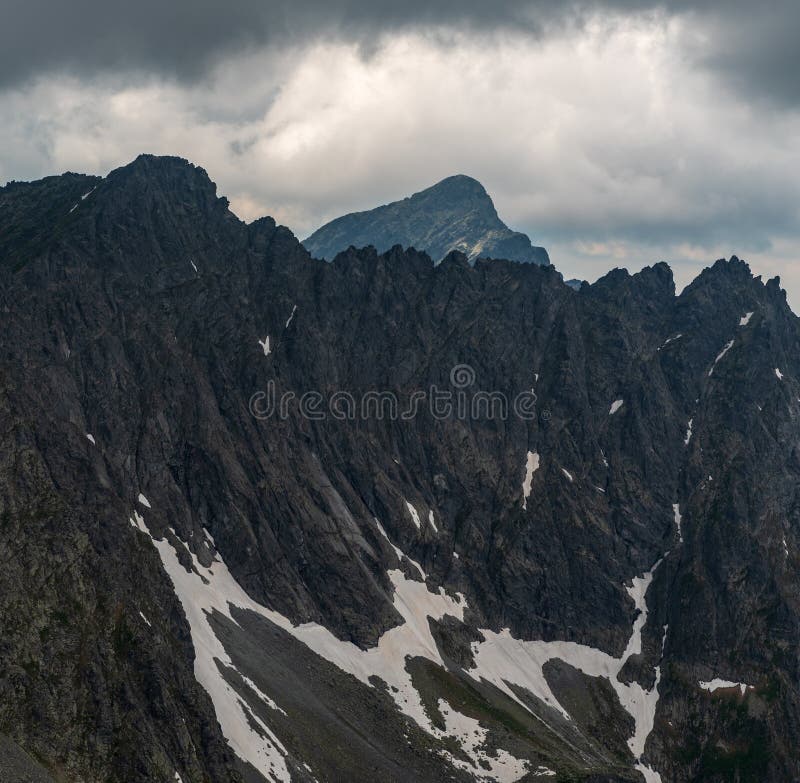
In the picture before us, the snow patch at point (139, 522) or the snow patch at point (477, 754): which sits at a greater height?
the snow patch at point (139, 522)

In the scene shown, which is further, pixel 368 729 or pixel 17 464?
pixel 368 729

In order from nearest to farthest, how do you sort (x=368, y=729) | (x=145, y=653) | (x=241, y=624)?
(x=145, y=653) < (x=368, y=729) < (x=241, y=624)

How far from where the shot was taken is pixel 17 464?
129875mm

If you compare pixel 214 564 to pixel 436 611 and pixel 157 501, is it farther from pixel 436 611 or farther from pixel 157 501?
pixel 436 611

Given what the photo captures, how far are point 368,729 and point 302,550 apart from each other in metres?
53.0

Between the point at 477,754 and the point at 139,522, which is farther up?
the point at 139,522

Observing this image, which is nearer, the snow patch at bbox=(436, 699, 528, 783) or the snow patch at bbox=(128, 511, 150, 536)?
the snow patch at bbox=(436, 699, 528, 783)

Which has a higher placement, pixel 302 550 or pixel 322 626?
pixel 302 550

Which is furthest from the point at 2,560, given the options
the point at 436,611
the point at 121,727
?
the point at 436,611

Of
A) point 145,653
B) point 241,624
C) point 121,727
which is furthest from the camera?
point 241,624

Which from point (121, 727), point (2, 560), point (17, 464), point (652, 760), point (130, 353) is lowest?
point (652, 760)

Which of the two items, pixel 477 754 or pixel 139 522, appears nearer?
pixel 477 754

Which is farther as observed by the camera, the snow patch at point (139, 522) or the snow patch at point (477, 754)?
the snow patch at point (139, 522)

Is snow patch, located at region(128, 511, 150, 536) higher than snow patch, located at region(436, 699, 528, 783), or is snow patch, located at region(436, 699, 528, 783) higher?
snow patch, located at region(128, 511, 150, 536)
